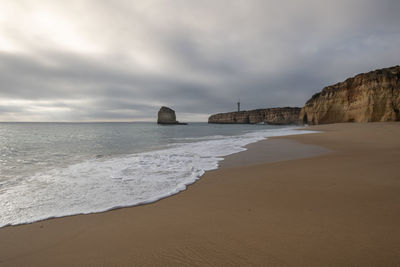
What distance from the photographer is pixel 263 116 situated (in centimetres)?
9856

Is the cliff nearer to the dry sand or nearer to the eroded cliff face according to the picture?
the eroded cliff face

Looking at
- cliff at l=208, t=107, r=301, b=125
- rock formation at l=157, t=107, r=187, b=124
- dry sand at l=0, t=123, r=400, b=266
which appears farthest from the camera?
rock formation at l=157, t=107, r=187, b=124

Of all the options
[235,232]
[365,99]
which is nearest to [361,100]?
[365,99]

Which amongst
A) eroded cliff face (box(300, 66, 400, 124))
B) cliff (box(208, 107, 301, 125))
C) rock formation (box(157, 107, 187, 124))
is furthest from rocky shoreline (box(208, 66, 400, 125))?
rock formation (box(157, 107, 187, 124))

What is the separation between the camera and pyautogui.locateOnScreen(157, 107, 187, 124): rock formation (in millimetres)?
91750

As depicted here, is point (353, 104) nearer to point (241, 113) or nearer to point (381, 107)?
point (381, 107)

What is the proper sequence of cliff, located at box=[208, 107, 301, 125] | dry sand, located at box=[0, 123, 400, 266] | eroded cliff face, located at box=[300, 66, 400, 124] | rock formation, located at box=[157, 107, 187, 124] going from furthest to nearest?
1. rock formation, located at box=[157, 107, 187, 124]
2. cliff, located at box=[208, 107, 301, 125]
3. eroded cliff face, located at box=[300, 66, 400, 124]
4. dry sand, located at box=[0, 123, 400, 266]

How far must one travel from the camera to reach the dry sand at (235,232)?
1595 mm

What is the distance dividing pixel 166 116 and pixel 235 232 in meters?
92.0

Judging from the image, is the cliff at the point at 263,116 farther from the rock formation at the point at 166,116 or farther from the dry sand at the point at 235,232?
the dry sand at the point at 235,232

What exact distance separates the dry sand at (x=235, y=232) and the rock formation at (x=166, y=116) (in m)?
90.1

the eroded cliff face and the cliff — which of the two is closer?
the eroded cliff face

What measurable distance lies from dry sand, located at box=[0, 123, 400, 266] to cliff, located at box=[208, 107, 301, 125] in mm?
91055

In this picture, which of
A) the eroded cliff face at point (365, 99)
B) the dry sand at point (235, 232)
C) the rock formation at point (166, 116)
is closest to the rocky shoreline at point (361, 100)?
the eroded cliff face at point (365, 99)
